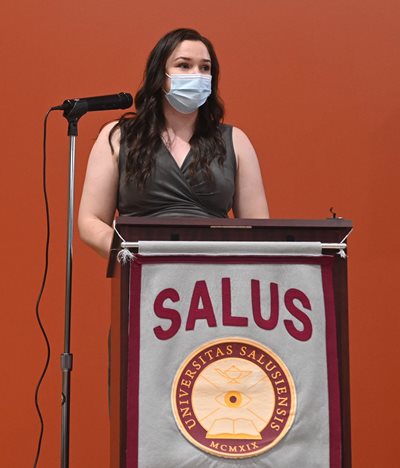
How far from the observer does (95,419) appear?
2979mm

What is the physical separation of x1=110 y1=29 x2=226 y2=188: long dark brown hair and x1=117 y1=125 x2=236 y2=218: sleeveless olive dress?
0.05 ft

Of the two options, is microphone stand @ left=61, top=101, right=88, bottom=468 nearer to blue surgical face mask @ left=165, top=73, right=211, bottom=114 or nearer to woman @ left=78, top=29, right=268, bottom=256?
woman @ left=78, top=29, right=268, bottom=256

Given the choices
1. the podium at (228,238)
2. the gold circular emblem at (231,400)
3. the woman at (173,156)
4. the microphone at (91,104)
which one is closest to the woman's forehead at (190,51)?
the woman at (173,156)

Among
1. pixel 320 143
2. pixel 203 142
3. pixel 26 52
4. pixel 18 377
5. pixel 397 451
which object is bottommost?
pixel 397 451

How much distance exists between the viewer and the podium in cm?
162

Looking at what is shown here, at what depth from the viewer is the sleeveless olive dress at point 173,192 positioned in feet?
7.09

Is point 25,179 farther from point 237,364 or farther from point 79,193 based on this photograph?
point 237,364

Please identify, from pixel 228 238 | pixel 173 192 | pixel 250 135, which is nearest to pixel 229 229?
pixel 228 238

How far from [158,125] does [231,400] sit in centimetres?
89

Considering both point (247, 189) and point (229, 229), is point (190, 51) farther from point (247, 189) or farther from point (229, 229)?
point (229, 229)

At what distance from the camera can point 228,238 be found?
5.41 feet

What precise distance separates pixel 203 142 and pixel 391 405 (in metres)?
1.33

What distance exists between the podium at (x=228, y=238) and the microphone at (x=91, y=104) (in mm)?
587

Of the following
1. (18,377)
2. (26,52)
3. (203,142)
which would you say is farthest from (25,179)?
(203,142)
